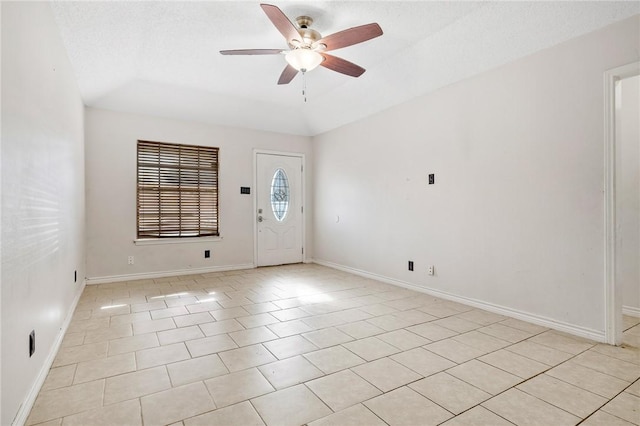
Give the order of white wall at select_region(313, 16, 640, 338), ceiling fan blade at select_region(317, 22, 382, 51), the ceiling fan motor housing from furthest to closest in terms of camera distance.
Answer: the ceiling fan motor housing
white wall at select_region(313, 16, 640, 338)
ceiling fan blade at select_region(317, 22, 382, 51)

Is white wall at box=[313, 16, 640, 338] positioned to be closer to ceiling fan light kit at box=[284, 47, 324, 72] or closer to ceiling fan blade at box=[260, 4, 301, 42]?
ceiling fan light kit at box=[284, 47, 324, 72]

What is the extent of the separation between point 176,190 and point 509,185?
4.71 m

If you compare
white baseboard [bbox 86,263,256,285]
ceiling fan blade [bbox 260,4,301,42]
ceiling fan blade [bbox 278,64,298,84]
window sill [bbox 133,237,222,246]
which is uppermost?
ceiling fan blade [bbox 278,64,298,84]

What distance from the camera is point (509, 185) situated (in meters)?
3.39

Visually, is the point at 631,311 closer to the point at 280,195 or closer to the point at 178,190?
the point at 280,195

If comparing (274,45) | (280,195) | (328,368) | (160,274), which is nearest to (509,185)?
(328,368)

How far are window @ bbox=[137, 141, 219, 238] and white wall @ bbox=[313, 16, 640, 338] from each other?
2761 millimetres

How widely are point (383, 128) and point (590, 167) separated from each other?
2.69 meters

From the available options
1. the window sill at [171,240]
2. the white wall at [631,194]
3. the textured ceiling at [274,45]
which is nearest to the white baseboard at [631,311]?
the white wall at [631,194]

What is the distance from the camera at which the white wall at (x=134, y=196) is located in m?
4.84

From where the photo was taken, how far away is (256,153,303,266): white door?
617 centimetres

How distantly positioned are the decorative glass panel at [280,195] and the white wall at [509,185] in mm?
1906

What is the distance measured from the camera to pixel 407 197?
180 inches

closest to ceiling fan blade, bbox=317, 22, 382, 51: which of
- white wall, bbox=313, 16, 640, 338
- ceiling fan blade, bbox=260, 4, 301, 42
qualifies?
ceiling fan blade, bbox=260, 4, 301, 42
